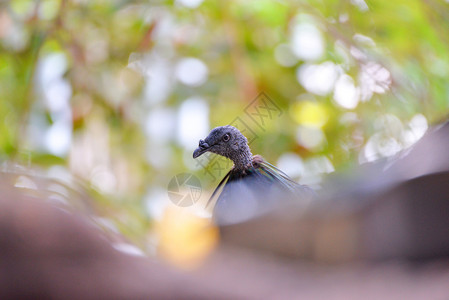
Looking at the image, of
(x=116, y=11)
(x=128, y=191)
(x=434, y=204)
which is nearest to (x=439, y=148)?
(x=434, y=204)

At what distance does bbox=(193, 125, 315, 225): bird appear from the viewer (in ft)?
0.41

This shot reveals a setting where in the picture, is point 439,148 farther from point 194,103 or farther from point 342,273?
point 194,103

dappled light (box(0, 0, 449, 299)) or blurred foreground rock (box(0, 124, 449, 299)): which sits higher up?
dappled light (box(0, 0, 449, 299))

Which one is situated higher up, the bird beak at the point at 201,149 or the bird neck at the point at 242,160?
the bird beak at the point at 201,149

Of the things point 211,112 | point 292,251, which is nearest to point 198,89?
point 211,112

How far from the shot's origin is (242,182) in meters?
0.14

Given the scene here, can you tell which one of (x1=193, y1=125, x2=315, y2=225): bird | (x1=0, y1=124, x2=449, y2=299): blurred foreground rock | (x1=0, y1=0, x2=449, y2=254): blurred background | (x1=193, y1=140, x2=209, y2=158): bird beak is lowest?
(x1=0, y1=124, x2=449, y2=299): blurred foreground rock

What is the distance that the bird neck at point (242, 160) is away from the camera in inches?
5.5

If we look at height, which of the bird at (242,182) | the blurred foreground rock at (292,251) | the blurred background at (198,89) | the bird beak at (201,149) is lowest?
the blurred foreground rock at (292,251)

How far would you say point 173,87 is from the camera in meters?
0.28

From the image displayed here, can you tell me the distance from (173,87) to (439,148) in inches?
Answer: 7.5

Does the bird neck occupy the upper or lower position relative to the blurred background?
lower

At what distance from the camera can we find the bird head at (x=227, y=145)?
0.14 meters

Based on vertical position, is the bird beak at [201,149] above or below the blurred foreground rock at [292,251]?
above
